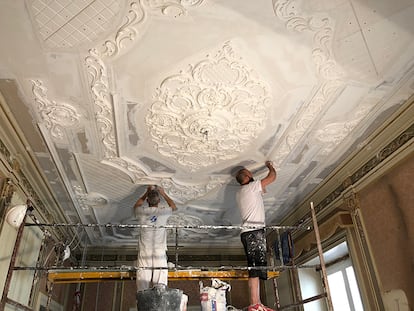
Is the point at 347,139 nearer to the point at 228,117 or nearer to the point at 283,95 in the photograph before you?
the point at 283,95

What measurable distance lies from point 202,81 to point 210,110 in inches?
13.5

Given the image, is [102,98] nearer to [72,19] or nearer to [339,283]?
[72,19]

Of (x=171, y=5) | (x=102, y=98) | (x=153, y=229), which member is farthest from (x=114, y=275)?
(x=171, y=5)

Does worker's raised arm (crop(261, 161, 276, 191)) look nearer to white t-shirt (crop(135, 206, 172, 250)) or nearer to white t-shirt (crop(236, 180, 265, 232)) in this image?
white t-shirt (crop(236, 180, 265, 232))

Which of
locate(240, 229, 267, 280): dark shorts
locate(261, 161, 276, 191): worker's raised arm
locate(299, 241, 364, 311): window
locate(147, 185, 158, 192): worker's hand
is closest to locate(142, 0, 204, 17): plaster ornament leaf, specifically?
locate(261, 161, 276, 191): worker's raised arm

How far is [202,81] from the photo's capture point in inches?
96.7

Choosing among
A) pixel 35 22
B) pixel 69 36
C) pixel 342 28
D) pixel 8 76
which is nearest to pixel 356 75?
pixel 342 28

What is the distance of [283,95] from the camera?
2.63 m

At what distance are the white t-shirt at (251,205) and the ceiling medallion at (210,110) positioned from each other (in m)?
0.38

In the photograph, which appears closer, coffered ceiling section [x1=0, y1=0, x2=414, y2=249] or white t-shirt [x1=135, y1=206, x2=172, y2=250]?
coffered ceiling section [x1=0, y1=0, x2=414, y2=249]

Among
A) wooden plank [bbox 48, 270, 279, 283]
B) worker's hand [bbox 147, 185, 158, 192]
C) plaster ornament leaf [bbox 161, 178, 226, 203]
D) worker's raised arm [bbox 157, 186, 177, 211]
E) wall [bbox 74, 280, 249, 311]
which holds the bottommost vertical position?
wooden plank [bbox 48, 270, 279, 283]

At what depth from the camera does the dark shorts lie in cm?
304

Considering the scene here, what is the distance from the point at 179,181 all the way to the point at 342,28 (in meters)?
2.44

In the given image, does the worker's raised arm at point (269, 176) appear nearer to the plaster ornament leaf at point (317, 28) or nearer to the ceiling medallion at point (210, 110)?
the ceiling medallion at point (210, 110)
